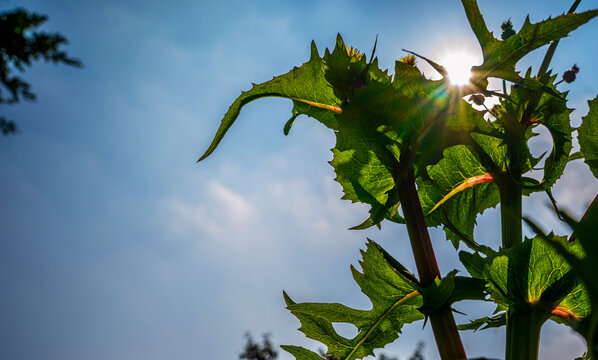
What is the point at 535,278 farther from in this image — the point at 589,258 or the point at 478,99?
the point at 589,258

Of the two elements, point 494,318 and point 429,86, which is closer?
point 429,86

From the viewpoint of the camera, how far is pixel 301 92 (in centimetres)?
101

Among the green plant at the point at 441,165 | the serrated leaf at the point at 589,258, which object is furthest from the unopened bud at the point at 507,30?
the serrated leaf at the point at 589,258

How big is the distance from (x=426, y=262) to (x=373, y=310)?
Result: 201mm

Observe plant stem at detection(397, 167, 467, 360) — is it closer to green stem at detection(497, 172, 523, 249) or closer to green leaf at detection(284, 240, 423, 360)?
green leaf at detection(284, 240, 423, 360)

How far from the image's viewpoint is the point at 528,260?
881 mm

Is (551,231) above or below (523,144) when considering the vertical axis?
Answer: below

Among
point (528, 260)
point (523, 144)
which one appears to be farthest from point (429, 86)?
point (528, 260)

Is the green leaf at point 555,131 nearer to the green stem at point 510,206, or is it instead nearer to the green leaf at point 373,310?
the green stem at point 510,206

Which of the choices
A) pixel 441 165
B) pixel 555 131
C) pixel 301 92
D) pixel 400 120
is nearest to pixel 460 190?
pixel 441 165

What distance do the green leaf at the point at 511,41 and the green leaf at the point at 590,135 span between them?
0.26 m

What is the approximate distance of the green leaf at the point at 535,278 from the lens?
872 millimetres

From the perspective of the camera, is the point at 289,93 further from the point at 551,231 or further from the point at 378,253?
the point at 551,231

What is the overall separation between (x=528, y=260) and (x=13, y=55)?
45.0ft
